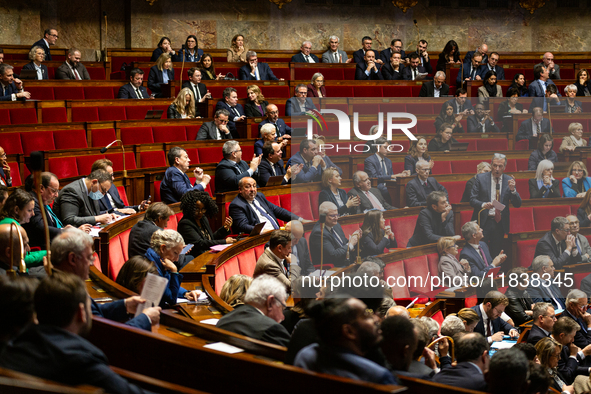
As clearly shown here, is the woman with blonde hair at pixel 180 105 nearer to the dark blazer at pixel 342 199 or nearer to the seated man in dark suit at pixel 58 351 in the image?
the dark blazer at pixel 342 199

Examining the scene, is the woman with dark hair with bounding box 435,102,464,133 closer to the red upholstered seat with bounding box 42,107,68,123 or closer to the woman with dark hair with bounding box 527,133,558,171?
the woman with dark hair with bounding box 527,133,558,171

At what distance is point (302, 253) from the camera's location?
8.60 feet

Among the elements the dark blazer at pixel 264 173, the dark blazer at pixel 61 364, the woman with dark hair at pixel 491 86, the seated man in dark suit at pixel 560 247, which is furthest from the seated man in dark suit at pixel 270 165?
the dark blazer at pixel 61 364

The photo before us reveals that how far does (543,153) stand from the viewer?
3.09 m

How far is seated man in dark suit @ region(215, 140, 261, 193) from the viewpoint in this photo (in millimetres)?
3750

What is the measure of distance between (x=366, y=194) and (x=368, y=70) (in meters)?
3.31

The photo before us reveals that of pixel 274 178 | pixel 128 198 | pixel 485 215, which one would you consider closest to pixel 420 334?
pixel 485 215

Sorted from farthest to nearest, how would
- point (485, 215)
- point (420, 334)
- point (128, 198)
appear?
point (128, 198) < point (485, 215) < point (420, 334)

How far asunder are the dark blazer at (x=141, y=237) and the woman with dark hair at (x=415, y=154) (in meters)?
1.08

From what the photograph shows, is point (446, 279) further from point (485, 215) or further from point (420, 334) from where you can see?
point (420, 334)

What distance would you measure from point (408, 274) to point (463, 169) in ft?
1.69

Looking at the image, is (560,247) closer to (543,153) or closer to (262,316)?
(543,153)

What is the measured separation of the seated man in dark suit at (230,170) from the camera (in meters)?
3.75

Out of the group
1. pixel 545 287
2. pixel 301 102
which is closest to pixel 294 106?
pixel 301 102
